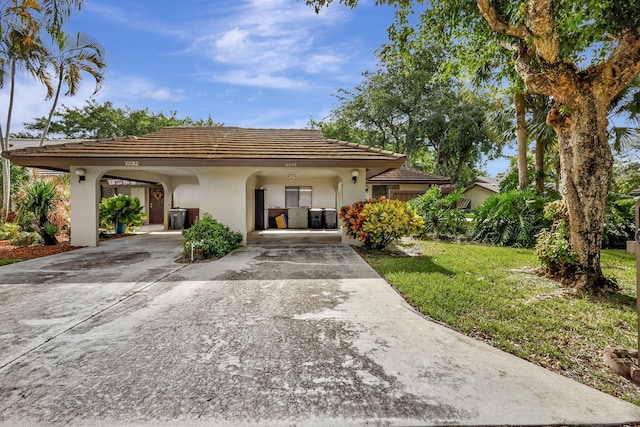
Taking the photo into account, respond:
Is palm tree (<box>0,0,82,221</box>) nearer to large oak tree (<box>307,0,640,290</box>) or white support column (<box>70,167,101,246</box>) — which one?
white support column (<box>70,167,101,246</box>)

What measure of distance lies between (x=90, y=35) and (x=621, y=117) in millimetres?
21210

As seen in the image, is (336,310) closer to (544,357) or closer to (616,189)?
(544,357)

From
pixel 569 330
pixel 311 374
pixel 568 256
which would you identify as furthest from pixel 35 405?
pixel 568 256

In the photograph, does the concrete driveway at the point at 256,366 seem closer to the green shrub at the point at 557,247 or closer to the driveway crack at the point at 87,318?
the driveway crack at the point at 87,318

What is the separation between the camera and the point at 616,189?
25.2m

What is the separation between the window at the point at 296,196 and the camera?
16.7m

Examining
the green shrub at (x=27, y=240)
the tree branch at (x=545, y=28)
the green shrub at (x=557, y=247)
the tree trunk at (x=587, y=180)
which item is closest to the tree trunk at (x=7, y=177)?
the green shrub at (x=27, y=240)

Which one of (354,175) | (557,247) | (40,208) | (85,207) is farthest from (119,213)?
(557,247)

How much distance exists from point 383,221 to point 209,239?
13.9 feet

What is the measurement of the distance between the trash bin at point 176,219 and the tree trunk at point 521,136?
1452 centimetres

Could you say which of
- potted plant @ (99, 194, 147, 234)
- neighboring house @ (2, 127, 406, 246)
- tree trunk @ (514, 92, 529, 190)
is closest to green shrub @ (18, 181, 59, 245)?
neighboring house @ (2, 127, 406, 246)

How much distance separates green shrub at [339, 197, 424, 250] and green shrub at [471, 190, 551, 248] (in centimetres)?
403

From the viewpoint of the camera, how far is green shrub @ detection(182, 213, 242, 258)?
7.64 m

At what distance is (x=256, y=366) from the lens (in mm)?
2633
